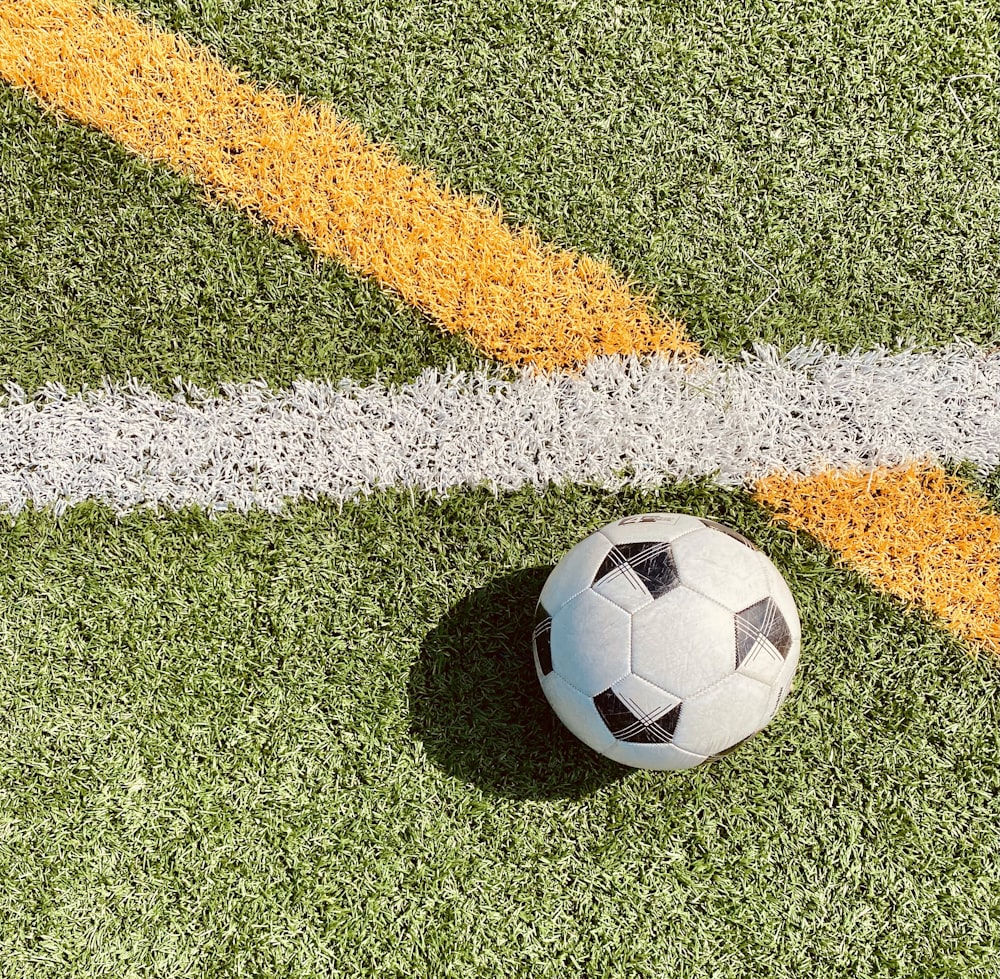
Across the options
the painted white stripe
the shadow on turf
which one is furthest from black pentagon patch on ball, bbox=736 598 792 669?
the shadow on turf

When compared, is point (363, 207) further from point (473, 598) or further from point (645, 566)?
point (645, 566)

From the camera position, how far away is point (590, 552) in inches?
94.0

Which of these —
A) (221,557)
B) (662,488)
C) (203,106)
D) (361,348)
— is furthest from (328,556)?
(203,106)

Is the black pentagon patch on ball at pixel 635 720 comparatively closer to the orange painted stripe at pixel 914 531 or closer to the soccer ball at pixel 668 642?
the soccer ball at pixel 668 642

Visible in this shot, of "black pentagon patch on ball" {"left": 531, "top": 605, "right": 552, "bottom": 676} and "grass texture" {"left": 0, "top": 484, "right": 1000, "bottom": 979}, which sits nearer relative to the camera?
"black pentagon patch on ball" {"left": 531, "top": 605, "right": 552, "bottom": 676}

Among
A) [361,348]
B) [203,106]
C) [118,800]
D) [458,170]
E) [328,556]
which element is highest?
[458,170]

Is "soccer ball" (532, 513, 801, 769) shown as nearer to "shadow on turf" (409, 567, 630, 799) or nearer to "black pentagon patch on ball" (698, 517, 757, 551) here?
"black pentagon patch on ball" (698, 517, 757, 551)

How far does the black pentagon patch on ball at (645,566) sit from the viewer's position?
2.26 meters

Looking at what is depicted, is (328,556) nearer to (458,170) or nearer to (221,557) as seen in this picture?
(221,557)

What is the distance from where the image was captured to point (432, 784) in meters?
2.78

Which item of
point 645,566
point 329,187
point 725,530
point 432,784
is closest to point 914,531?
point 725,530

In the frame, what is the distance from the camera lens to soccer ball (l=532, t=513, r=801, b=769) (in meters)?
2.23

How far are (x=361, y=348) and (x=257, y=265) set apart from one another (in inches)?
17.3

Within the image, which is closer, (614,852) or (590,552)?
(590,552)
